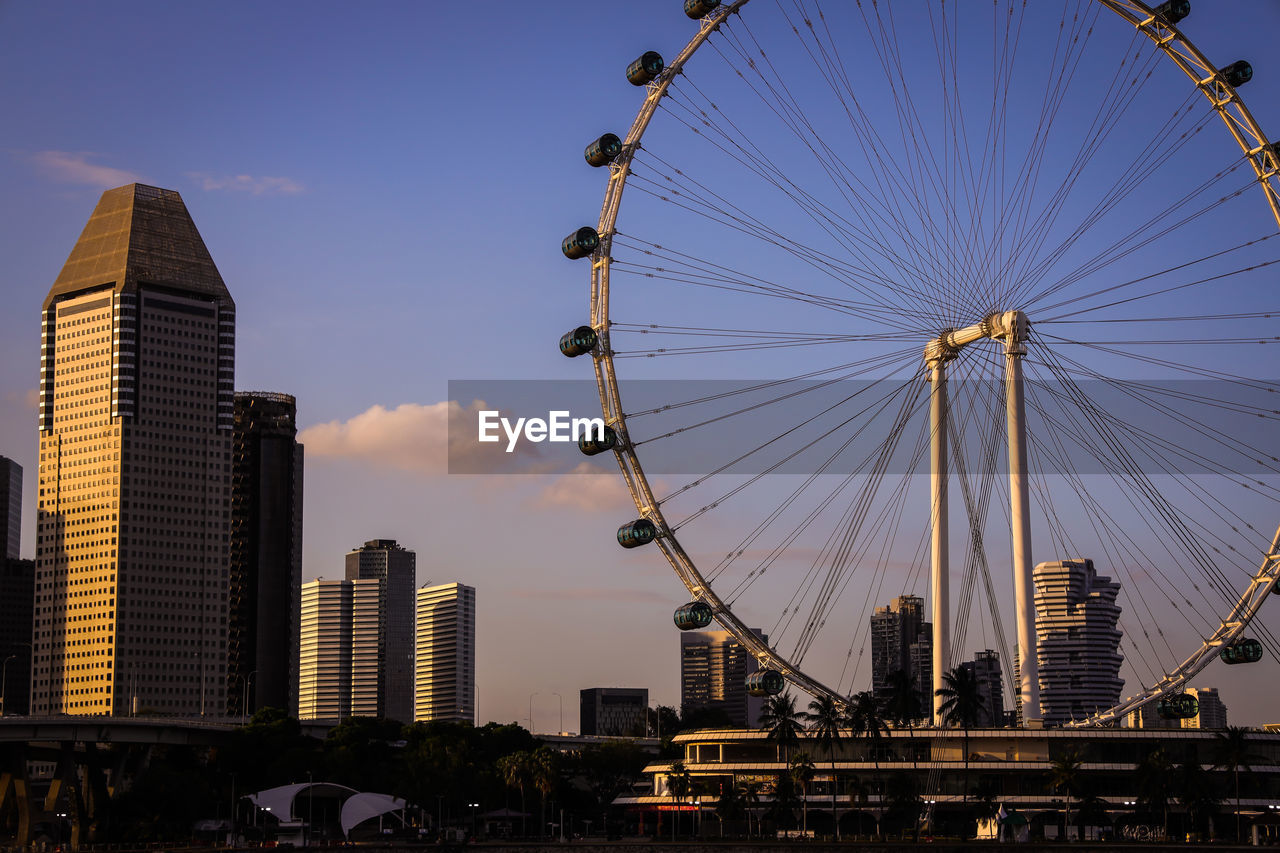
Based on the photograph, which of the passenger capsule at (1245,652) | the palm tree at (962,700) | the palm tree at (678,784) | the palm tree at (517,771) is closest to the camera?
the passenger capsule at (1245,652)

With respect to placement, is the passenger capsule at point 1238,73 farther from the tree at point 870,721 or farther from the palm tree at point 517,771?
the palm tree at point 517,771

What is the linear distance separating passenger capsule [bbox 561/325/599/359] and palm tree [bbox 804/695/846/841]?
134 feet

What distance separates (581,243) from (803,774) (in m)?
54.8

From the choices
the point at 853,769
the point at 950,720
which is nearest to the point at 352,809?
the point at 853,769

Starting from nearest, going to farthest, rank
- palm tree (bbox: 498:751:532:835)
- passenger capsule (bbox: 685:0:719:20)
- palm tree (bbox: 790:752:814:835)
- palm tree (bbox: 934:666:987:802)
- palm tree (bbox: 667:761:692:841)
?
passenger capsule (bbox: 685:0:719:20)
palm tree (bbox: 934:666:987:802)
palm tree (bbox: 790:752:814:835)
palm tree (bbox: 667:761:692:841)
palm tree (bbox: 498:751:532:835)

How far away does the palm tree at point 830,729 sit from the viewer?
121 m

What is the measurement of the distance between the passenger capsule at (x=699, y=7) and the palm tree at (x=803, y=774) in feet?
208

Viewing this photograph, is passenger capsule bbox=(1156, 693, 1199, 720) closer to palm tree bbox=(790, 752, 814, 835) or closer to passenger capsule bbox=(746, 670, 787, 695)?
passenger capsule bbox=(746, 670, 787, 695)

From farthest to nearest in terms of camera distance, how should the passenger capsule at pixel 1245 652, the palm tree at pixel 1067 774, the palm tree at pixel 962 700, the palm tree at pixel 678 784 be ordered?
the palm tree at pixel 678 784 → the palm tree at pixel 1067 774 → the palm tree at pixel 962 700 → the passenger capsule at pixel 1245 652

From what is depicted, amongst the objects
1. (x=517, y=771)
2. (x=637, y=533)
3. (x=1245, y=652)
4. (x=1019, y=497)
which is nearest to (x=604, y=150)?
(x=637, y=533)

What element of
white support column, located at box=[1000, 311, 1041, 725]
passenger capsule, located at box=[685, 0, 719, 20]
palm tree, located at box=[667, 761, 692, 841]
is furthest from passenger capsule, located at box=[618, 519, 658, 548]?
palm tree, located at box=[667, 761, 692, 841]

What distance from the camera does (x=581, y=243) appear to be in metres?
90.2

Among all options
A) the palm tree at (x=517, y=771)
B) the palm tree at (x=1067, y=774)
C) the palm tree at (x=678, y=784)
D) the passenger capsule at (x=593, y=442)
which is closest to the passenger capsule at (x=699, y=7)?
the passenger capsule at (x=593, y=442)

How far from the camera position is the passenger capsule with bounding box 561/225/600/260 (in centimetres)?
9031
